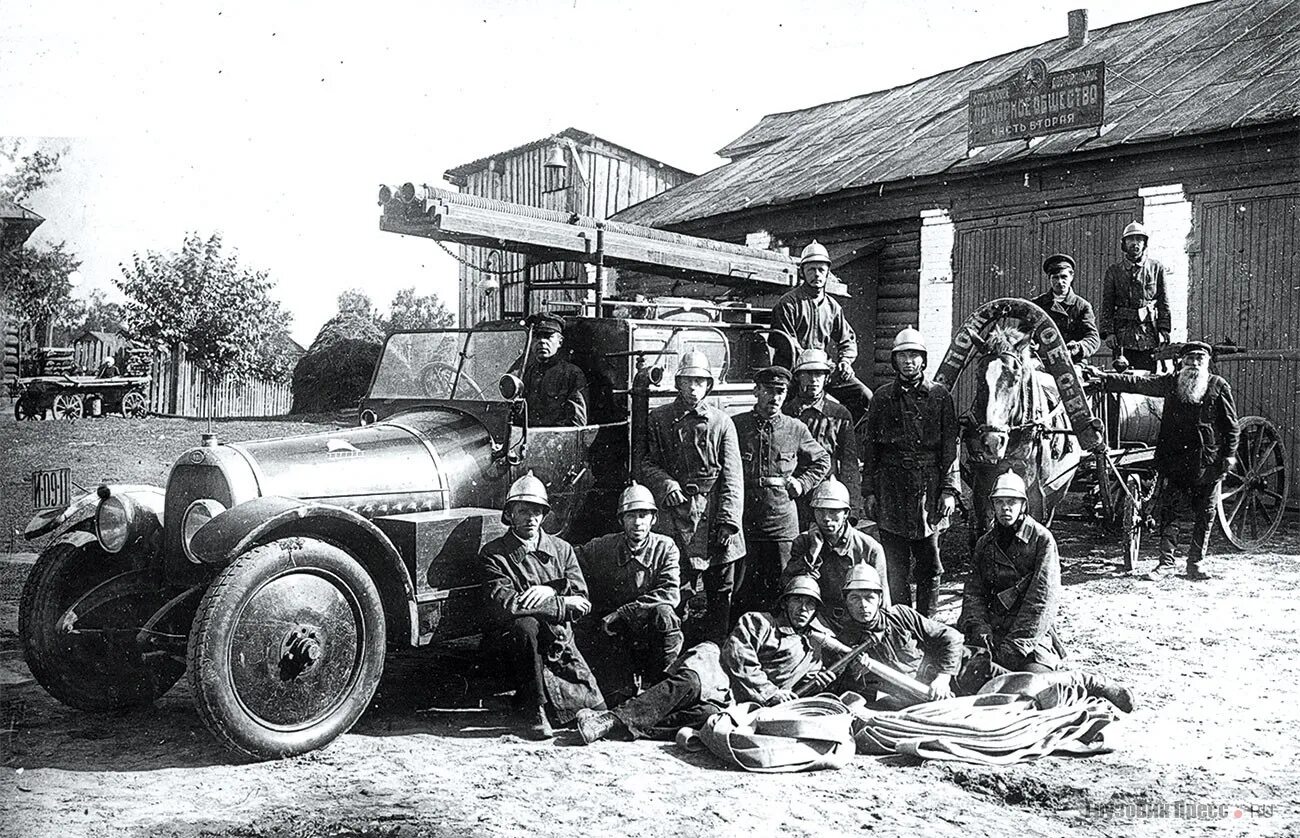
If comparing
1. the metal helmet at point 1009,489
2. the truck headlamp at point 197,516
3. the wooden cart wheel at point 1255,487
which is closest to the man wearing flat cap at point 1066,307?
the wooden cart wheel at point 1255,487

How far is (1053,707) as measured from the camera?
5457 millimetres

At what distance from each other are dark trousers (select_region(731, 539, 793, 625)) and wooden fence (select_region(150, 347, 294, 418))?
18.9 metres

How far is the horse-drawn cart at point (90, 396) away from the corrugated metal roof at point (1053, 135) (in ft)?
34.7

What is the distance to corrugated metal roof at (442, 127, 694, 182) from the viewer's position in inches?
907

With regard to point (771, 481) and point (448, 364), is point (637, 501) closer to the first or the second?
point (771, 481)

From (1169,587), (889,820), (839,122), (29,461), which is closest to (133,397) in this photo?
(29,461)

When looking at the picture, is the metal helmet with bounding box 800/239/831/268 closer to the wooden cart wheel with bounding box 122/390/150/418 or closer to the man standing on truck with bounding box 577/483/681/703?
the man standing on truck with bounding box 577/483/681/703

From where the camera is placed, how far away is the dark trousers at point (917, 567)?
23.7 ft

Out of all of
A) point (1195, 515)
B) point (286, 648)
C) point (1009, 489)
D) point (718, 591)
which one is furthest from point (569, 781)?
point (1195, 515)

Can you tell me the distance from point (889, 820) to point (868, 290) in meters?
11.8

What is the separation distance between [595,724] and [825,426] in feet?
9.06

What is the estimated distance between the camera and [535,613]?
18.3ft

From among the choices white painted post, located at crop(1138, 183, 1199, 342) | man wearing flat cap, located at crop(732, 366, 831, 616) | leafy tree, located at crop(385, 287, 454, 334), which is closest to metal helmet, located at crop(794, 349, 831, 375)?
man wearing flat cap, located at crop(732, 366, 831, 616)

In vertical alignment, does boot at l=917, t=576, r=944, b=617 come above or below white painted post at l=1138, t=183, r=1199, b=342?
below
